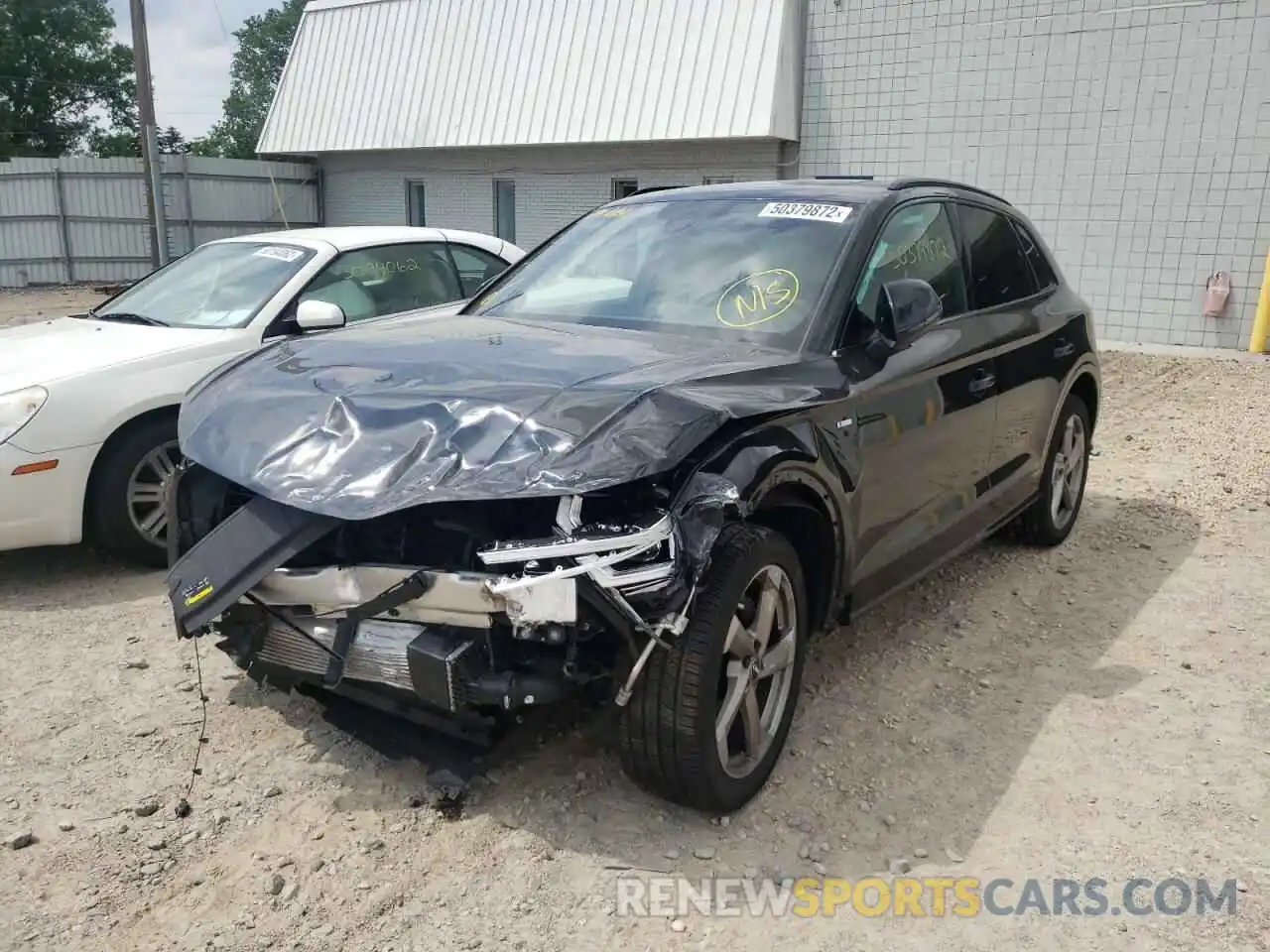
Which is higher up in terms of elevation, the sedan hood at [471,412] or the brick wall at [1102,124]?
the brick wall at [1102,124]

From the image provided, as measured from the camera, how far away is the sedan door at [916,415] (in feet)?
11.7

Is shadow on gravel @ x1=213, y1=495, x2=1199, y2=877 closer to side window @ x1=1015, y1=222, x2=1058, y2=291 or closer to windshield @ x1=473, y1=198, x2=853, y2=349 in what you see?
windshield @ x1=473, y1=198, x2=853, y2=349

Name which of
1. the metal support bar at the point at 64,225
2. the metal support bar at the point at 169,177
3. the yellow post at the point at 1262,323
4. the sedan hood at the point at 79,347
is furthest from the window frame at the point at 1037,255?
the metal support bar at the point at 64,225

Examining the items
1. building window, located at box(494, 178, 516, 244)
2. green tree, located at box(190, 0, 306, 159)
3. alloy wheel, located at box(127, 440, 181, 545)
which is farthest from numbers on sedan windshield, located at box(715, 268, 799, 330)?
green tree, located at box(190, 0, 306, 159)

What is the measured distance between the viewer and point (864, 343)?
3.61 m

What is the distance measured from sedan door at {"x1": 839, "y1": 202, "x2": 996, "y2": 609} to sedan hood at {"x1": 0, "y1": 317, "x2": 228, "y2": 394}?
11.0 ft

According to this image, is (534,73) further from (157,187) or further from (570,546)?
(570,546)

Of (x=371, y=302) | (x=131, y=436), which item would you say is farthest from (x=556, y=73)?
(x=131, y=436)

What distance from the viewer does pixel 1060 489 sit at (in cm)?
557

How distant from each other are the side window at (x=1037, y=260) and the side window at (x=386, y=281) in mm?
3337

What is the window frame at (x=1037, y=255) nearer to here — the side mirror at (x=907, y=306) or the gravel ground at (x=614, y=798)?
the gravel ground at (x=614, y=798)

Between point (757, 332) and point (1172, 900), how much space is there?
2065 millimetres

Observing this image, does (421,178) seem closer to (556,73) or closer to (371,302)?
(556,73)

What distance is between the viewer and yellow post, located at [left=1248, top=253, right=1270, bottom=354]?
39.2 ft
